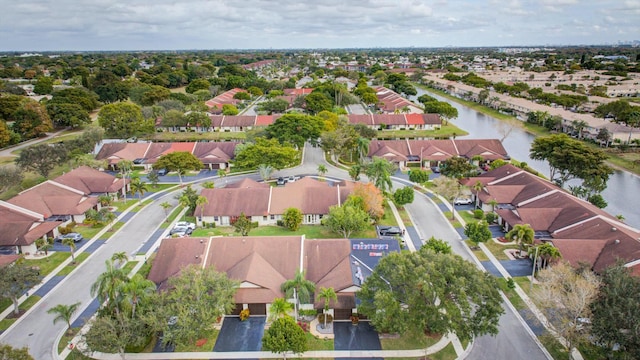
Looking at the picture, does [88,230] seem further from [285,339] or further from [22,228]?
[285,339]

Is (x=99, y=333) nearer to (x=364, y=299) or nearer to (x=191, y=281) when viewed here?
(x=191, y=281)

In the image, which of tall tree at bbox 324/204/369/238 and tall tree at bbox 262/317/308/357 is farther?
tall tree at bbox 324/204/369/238

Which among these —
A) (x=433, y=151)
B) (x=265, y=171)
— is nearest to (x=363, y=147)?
(x=433, y=151)

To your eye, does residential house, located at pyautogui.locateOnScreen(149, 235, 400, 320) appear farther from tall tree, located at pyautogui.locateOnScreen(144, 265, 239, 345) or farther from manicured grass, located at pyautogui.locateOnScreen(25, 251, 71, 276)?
manicured grass, located at pyautogui.locateOnScreen(25, 251, 71, 276)

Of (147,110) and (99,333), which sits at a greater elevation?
(147,110)

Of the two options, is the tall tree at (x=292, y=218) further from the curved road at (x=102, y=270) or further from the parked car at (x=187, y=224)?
the curved road at (x=102, y=270)

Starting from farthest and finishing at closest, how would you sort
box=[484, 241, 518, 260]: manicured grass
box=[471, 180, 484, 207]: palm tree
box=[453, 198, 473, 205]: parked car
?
box=[453, 198, 473, 205]: parked car
box=[471, 180, 484, 207]: palm tree
box=[484, 241, 518, 260]: manicured grass

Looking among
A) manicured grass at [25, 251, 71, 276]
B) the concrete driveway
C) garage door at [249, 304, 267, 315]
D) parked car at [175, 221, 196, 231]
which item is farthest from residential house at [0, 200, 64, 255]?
the concrete driveway

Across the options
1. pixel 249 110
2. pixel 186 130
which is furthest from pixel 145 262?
pixel 249 110
